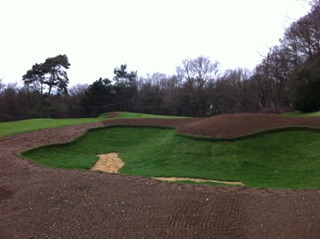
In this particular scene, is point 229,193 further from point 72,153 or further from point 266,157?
point 72,153

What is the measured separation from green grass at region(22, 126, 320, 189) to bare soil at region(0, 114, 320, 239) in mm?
2059

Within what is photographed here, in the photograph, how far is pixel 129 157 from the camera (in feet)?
44.4

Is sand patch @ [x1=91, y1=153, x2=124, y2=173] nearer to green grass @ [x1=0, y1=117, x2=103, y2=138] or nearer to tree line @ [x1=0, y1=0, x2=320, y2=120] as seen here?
green grass @ [x1=0, y1=117, x2=103, y2=138]

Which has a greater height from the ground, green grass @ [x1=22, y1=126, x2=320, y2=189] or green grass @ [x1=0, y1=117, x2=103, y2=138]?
green grass @ [x1=0, y1=117, x2=103, y2=138]

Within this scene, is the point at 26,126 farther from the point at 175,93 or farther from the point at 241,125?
the point at 175,93

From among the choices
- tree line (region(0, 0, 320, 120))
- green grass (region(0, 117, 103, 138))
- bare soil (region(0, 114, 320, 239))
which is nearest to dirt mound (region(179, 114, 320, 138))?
bare soil (region(0, 114, 320, 239))

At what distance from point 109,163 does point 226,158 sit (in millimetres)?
4781

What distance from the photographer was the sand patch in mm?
11328

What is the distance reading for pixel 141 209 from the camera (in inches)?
236

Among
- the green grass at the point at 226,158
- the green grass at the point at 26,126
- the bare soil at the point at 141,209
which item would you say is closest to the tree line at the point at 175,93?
the green grass at the point at 26,126

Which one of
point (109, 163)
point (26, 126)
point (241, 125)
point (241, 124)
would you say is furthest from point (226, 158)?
point (26, 126)

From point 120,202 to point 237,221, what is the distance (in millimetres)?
2400

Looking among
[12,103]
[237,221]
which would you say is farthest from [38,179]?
[12,103]

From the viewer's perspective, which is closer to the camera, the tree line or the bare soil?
the bare soil
